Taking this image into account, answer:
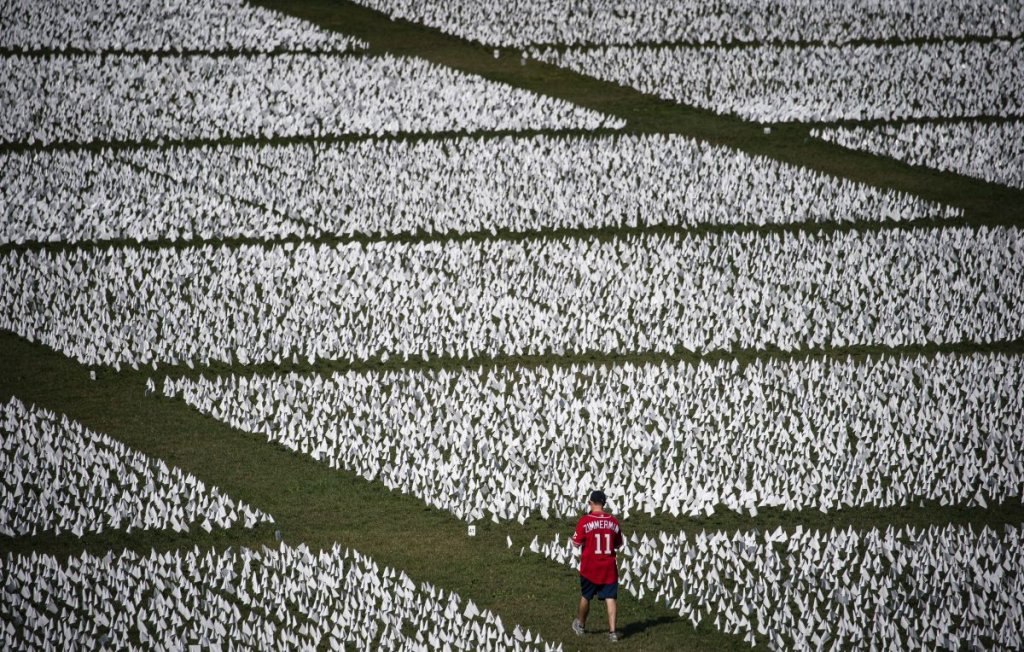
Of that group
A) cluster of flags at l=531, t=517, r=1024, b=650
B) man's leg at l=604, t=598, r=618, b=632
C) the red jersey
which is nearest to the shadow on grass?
cluster of flags at l=531, t=517, r=1024, b=650

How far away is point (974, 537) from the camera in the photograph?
62.4ft

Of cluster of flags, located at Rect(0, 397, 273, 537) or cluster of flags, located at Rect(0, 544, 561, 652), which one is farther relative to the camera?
cluster of flags, located at Rect(0, 397, 273, 537)

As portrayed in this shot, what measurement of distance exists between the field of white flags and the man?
38.9 inches

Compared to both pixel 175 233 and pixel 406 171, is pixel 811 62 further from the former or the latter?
pixel 175 233

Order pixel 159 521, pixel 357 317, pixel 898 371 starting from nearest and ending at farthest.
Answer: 1. pixel 159 521
2. pixel 898 371
3. pixel 357 317

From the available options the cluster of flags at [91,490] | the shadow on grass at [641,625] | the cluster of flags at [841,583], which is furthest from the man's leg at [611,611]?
the cluster of flags at [91,490]

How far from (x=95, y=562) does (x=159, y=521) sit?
1523mm

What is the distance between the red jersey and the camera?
1560 cm

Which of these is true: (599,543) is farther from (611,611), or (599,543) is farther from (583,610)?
(583,610)

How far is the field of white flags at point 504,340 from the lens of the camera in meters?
17.7

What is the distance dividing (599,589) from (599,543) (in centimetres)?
59

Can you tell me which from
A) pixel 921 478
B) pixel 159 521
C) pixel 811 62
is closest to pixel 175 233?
pixel 159 521

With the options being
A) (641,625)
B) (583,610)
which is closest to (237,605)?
(583,610)

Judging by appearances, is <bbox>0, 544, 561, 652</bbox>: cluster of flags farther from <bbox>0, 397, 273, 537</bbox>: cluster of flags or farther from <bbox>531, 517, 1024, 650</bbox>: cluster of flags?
<bbox>531, 517, 1024, 650</bbox>: cluster of flags
